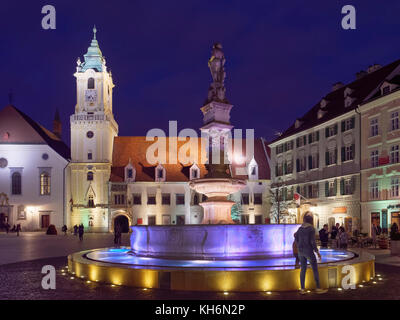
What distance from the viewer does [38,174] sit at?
5744 centimetres

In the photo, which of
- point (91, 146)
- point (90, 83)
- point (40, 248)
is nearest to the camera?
point (40, 248)

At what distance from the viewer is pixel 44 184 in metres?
57.8

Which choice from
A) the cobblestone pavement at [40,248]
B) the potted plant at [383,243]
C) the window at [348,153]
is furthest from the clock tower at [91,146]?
the potted plant at [383,243]

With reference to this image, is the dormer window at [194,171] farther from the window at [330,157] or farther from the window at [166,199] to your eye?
the window at [330,157]

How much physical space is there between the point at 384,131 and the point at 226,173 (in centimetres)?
2313

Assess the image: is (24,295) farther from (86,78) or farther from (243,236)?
(86,78)

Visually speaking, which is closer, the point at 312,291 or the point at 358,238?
the point at 312,291

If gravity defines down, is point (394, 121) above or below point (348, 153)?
above

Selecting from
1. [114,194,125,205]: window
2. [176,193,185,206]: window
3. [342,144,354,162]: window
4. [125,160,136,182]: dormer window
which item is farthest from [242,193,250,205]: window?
[342,144,354,162]: window

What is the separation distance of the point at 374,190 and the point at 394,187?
2.33 metres

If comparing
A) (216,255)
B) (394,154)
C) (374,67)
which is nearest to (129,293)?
(216,255)

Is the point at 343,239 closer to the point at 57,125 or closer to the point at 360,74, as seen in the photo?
the point at 360,74

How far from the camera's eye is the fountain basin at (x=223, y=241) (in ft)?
43.5
